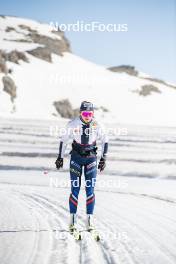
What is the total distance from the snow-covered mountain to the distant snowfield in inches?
1263

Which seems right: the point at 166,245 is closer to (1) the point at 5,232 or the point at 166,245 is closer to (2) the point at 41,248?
(2) the point at 41,248

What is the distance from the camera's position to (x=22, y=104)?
60.1 m

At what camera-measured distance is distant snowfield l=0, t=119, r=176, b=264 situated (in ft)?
18.6

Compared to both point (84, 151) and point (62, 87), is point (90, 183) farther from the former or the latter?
point (62, 87)

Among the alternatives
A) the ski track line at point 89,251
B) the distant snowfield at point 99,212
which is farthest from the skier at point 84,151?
the ski track line at point 89,251

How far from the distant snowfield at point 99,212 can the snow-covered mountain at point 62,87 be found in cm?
3207

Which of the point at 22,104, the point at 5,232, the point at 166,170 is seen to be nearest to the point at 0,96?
the point at 22,104

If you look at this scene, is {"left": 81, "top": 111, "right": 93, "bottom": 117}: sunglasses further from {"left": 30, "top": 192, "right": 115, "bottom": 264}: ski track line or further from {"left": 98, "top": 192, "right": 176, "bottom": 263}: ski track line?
{"left": 98, "top": 192, "right": 176, "bottom": 263}: ski track line

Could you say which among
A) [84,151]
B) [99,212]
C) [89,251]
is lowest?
[99,212]

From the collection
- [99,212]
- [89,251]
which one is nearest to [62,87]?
[99,212]

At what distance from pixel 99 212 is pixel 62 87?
209 ft

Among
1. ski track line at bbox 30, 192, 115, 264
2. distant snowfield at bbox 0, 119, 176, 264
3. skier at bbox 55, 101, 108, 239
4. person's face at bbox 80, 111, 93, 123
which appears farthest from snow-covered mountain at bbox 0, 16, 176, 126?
ski track line at bbox 30, 192, 115, 264

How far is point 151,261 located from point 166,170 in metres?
13.9

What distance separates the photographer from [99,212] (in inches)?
358
